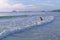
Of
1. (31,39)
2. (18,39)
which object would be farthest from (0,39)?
(31,39)

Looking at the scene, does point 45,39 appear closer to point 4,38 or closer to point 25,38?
point 25,38

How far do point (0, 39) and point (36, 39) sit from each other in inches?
88.7

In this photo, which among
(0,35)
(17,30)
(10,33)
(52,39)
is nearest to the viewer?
(52,39)

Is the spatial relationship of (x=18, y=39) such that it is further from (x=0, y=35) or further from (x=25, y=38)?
(x=0, y=35)

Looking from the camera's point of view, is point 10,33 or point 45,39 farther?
point 10,33

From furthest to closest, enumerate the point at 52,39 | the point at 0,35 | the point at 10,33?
the point at 10,33 < the point at 0,35 < the point at 52,39

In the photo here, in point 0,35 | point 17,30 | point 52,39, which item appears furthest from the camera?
point 17,30

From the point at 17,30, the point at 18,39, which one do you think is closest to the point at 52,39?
the point at 18,39

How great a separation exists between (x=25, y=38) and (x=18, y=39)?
49cm

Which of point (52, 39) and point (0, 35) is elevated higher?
point (0, 35)

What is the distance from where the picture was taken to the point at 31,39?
33.7 ft

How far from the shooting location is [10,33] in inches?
476

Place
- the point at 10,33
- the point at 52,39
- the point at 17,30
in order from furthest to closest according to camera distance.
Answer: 1. the point at 17,30
2. the point at 10,33
3. the point at 52,39

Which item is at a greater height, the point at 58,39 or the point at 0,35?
the point at 0,35
